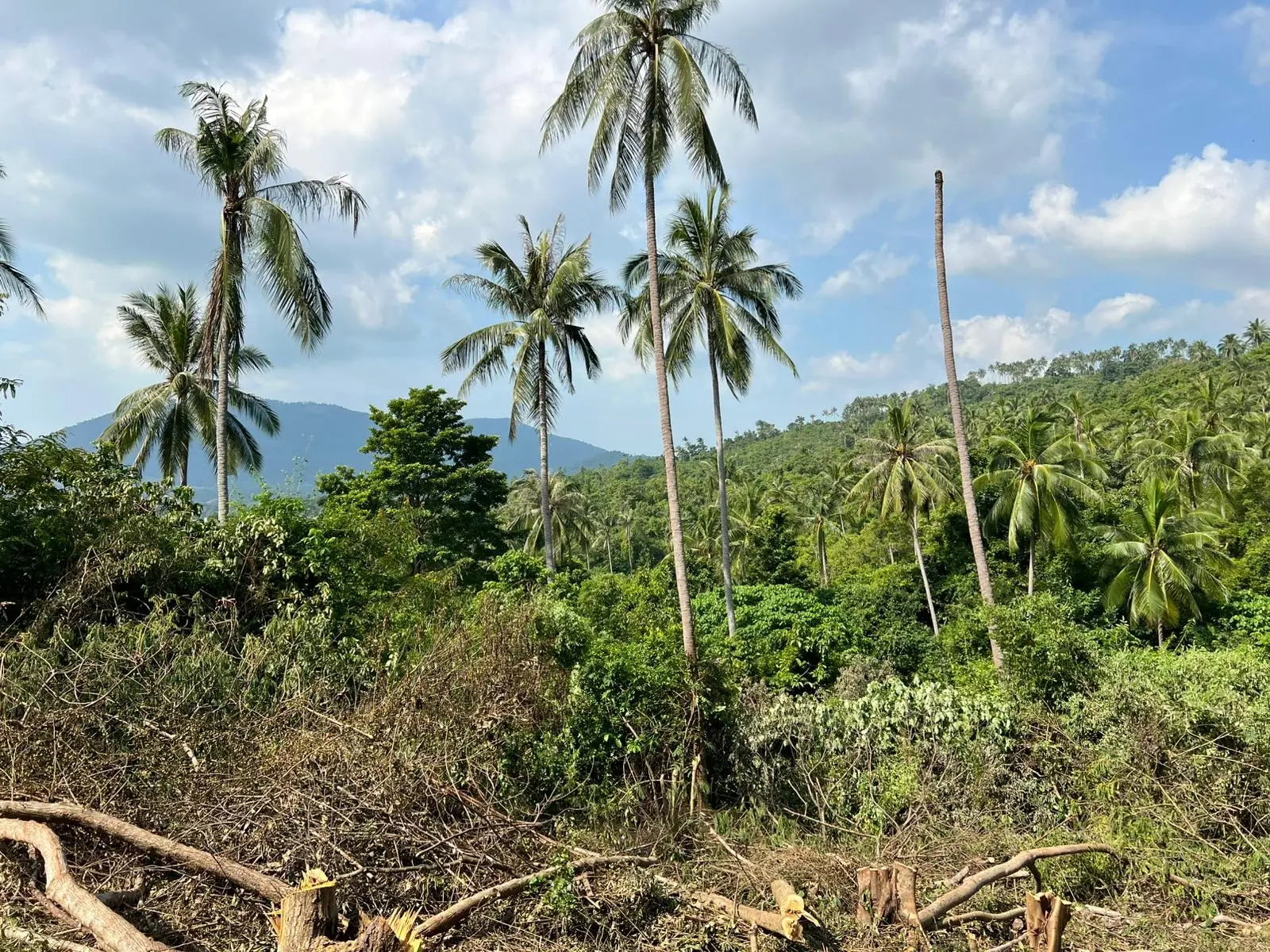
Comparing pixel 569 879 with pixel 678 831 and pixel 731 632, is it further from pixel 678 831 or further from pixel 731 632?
pixel 731 632

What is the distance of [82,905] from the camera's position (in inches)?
167

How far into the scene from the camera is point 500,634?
751 cm

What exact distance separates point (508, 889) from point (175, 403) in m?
18.7

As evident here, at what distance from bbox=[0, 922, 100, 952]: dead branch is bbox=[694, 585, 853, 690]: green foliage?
12.8 metres

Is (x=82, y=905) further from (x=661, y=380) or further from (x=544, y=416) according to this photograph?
(x=544, y=416)

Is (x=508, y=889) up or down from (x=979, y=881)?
up

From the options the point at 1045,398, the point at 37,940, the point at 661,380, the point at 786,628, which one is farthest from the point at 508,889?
the point at 1045,398

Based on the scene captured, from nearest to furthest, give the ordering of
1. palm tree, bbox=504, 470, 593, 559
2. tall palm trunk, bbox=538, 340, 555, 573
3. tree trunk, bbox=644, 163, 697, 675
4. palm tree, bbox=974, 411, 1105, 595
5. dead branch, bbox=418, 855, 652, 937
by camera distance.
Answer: dead branch, bbox=418, 855, 652, 937, tree trunk, bbox=644, 163, 697, 675, tall palm trunk, bbox=538, 340, 555, 573, palm tree, bbox=974, 411, 1105, 595, palm tree, bbox=504, 470, 593, 559

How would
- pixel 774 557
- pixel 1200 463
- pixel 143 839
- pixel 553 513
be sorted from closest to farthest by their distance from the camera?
pixel 143 839 < pixel 774 557 < pixel 1200 463 < pixel 553 513

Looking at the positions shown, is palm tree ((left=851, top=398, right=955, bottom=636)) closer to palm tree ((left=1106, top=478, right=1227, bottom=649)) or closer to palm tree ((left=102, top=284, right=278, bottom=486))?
palm tree ((left=1106, top=478, right=1227, bottom=649))

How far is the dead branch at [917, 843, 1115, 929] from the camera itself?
4703 mm

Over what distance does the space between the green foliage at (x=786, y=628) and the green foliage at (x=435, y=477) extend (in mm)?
6604

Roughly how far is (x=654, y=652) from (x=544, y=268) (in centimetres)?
1287

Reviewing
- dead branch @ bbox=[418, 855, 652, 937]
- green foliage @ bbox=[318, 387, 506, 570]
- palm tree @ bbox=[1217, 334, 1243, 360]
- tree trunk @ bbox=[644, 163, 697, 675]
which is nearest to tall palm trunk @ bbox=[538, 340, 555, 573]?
green foliage @ bbox=[318, 387, 506, 570]
